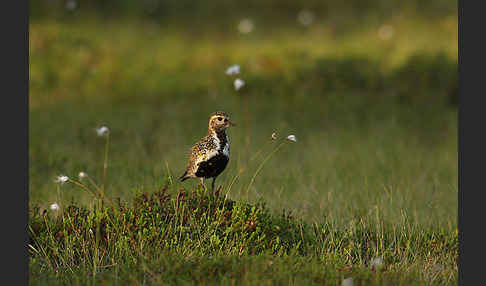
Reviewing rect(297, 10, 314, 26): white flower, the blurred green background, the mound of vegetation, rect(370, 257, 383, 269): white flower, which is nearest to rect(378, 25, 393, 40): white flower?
the blurred green background

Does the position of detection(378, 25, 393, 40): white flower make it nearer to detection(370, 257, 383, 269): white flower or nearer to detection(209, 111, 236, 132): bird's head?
detection(370, 257, 383, 269): white flower

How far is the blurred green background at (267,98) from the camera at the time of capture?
22.8 feet

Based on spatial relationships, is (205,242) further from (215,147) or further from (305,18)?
(305,18)

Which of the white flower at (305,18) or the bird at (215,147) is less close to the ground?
the white flower at (305,18)

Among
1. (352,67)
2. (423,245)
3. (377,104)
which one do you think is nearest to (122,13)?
(352,67)

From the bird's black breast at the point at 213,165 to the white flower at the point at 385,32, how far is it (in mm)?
10798

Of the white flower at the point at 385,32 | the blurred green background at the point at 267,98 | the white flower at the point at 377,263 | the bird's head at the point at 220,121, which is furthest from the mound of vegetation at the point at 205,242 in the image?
the white flower at the point at 385,32

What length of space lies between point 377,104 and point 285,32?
5.85 m

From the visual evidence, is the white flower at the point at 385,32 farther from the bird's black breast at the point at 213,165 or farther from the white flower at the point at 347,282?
the white flower at the point at 347,282

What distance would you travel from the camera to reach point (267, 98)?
38.3ft

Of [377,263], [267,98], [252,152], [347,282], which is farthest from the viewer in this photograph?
[267,98]

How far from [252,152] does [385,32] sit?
7.75 m

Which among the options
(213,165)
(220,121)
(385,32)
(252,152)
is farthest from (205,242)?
(385,32)

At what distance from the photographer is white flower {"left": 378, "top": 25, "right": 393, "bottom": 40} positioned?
1414 cm
